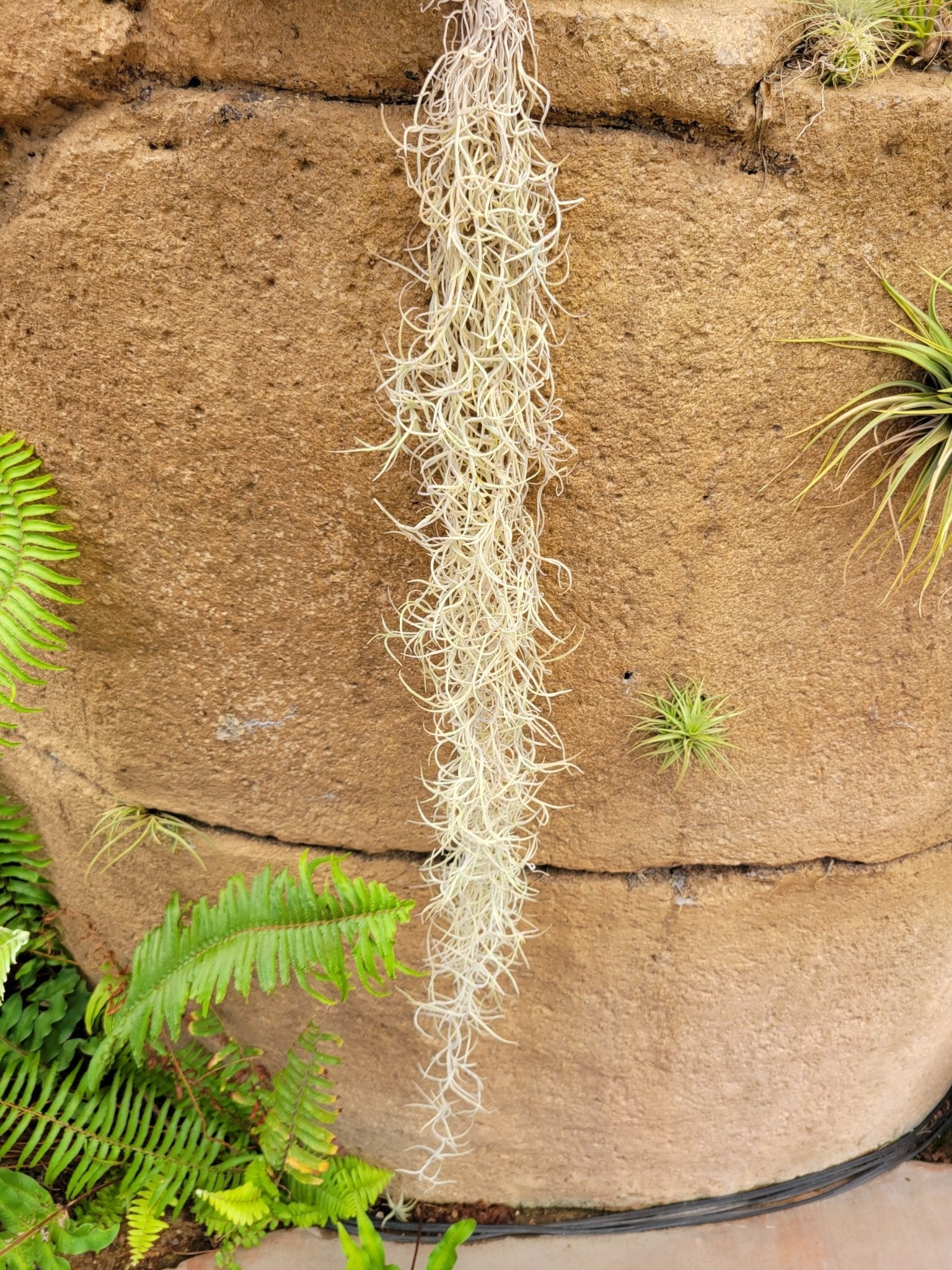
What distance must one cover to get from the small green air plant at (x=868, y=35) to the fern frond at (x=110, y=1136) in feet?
7.23

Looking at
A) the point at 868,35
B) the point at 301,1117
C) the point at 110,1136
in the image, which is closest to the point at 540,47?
the point at 868,35

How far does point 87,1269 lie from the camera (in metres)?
1.80

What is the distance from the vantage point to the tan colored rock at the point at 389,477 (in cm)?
112

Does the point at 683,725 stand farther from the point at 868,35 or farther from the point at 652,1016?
the point at 868,35

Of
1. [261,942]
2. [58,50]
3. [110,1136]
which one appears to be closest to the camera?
[58,50]

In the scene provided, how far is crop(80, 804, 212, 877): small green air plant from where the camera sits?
1642 millimetres

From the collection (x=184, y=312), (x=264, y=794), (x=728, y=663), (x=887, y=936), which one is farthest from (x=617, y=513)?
(x=887, y=936)

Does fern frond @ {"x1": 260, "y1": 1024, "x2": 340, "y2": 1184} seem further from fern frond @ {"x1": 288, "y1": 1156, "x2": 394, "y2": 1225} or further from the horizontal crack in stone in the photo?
the horizontal crack in stone

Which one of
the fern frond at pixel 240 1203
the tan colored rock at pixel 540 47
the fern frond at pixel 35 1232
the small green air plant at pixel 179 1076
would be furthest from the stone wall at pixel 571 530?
the fern frond at pixel 35 1232

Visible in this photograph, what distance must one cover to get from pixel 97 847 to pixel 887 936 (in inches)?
71.7

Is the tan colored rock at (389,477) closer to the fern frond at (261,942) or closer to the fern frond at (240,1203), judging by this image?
the fern frond at (261,942)

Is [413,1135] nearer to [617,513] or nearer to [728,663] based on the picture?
[728,663]

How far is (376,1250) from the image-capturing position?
1.50 m

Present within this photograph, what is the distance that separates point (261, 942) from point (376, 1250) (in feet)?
2.17
